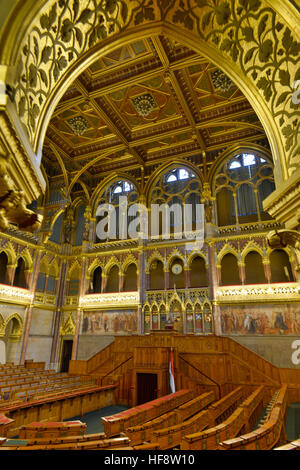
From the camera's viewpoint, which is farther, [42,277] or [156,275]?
[42,277]

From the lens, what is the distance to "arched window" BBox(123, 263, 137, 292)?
16984mm

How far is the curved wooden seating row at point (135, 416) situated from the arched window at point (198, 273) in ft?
26.6

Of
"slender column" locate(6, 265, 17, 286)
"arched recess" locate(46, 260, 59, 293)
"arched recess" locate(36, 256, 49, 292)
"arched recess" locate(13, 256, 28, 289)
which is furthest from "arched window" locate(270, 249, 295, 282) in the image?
"arched recess" locate(13, 256, 28, 289)

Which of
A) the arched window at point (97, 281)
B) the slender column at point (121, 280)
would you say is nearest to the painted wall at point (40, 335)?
the arched window at point (97, 281)

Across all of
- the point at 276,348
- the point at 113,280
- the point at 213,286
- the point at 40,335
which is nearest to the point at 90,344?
the point at 40,335

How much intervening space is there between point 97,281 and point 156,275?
429 cm

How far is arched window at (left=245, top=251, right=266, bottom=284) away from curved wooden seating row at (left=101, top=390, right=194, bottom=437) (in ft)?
27.0

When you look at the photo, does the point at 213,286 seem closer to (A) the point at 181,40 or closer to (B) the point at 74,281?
(B) the point at 74,281

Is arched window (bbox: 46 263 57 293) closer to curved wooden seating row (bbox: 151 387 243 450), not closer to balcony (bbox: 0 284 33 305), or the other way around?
balcony (bbox: 0 284 33 305)

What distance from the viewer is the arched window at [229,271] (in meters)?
15.0

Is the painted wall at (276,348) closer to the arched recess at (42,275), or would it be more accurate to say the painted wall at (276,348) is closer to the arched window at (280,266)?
the arched window at (280,266)

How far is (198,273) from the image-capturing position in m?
15.9
